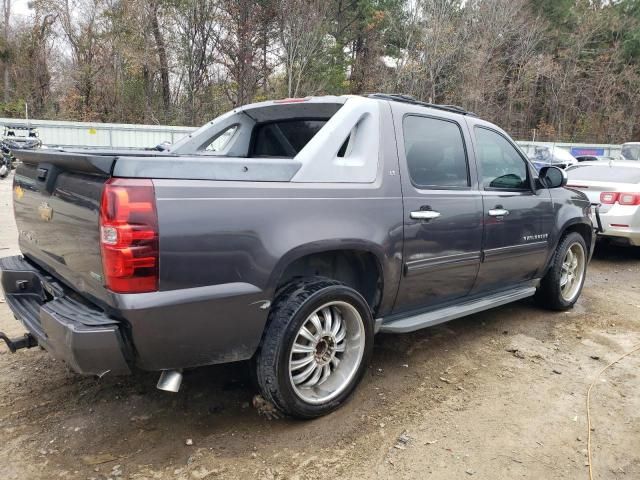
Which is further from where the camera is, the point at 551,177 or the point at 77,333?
the point at 551,177

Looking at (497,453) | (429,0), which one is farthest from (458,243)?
(429,0)

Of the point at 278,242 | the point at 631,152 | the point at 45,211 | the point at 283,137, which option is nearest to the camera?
the point at 278,242

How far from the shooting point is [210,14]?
2417 centimetres

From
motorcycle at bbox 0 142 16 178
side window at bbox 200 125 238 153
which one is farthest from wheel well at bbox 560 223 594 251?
motorcycle at bbox 0 142 16 178

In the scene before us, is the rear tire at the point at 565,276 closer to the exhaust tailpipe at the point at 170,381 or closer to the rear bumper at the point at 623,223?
the rear bumper at the point at 623,223

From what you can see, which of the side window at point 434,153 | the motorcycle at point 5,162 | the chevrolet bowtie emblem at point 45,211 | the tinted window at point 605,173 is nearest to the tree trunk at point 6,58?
the motorcycle at point 5,162

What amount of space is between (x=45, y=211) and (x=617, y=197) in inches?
292

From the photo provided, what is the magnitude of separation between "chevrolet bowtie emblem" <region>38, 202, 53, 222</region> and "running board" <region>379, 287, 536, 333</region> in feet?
6.71

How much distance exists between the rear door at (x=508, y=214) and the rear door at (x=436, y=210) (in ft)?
0.50

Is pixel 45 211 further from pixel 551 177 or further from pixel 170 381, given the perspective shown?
pixel 551 177

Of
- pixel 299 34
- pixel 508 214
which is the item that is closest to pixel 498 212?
pixel 508 214

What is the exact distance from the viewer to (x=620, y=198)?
733 cm

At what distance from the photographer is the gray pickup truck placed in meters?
2.23

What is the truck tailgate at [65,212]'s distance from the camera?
2.27m
